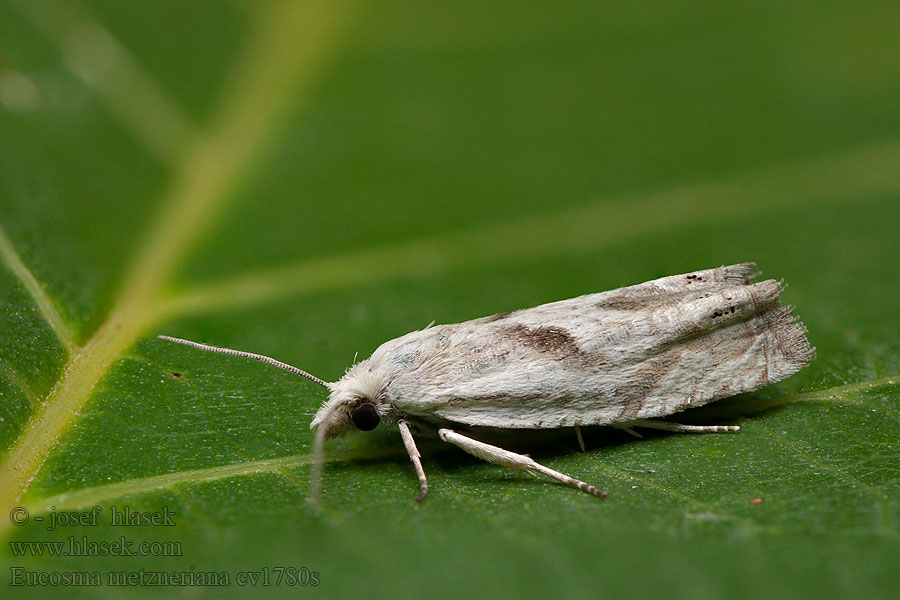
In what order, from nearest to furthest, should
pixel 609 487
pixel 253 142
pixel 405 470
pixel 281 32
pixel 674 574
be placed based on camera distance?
pixel 674 574 < pixel 609 487 < pixel 405 470 < pixel 253 142 < pixel 281 32

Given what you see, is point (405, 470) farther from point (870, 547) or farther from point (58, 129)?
point (58, 129)

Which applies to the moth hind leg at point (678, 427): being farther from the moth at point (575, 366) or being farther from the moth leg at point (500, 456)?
the moth leg at point (500, 456)

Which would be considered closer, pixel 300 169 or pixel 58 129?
pixel 58 129

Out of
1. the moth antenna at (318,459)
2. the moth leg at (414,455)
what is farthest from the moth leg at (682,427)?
the moth antenna at (318,459)

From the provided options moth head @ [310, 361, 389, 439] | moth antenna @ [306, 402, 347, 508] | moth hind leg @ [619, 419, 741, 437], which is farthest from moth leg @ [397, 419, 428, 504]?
moth hind leg @ [619, 419, 741, 437]

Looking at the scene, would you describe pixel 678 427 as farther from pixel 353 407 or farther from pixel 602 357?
pixel 353 407

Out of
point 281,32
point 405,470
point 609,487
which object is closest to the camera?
point 609,487

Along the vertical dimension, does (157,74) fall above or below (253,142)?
above

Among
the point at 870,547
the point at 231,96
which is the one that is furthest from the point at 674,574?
the point at 231,96
